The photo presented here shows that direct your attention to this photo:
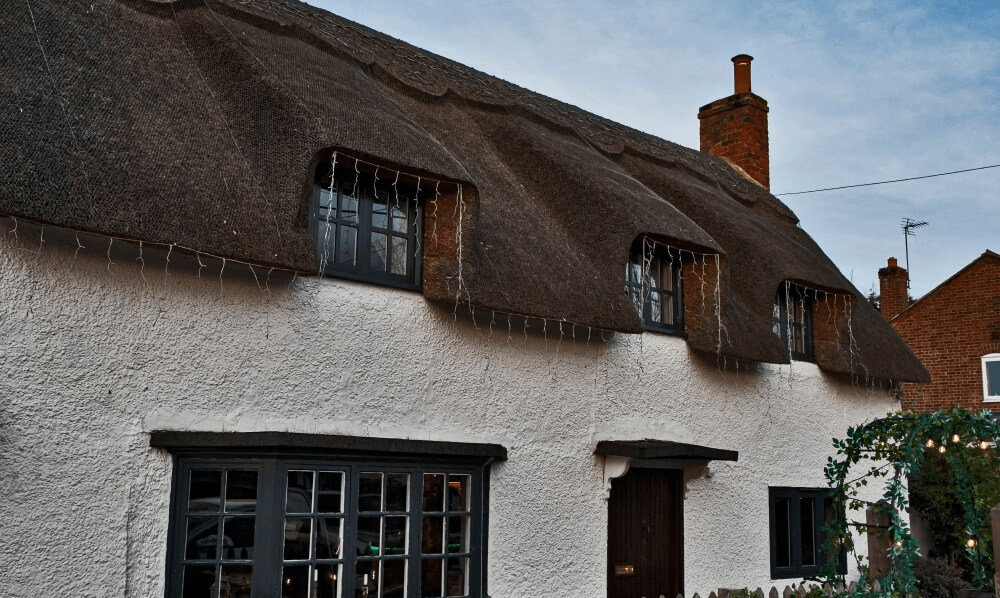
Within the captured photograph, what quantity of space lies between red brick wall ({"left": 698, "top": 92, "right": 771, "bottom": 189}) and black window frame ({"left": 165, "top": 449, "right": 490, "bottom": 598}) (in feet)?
29.6

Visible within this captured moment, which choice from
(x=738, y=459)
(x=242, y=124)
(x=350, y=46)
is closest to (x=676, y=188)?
(x=738, y=459)

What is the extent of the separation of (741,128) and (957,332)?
777 centimetres

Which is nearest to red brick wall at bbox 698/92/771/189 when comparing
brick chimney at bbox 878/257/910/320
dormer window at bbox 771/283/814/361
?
dormer window at bbox 771/283/814/361

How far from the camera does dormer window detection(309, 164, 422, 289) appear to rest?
749cm

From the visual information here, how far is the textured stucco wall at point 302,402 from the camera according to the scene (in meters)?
6.01

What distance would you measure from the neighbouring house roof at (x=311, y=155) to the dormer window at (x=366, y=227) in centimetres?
40

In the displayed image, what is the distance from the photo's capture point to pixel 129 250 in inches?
254

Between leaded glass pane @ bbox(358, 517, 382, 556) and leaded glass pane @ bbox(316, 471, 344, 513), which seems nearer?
leaded glass pane @ bbox(316, 471, 344, 513)

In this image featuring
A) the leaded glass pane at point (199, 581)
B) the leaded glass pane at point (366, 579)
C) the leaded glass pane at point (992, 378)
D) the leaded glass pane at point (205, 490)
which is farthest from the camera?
the leaded glass pane at point (992, 378)

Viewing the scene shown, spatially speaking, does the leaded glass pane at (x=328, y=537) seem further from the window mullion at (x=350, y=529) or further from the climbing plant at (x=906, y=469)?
the climbing plant at (x=906, y=469)

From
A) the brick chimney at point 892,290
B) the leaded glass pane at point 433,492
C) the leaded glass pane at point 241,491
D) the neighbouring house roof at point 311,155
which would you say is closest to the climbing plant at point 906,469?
the neighbouring house roof at point 311,155

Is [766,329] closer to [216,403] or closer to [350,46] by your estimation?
[350,46]

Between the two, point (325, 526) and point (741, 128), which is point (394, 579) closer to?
point (325, 526)

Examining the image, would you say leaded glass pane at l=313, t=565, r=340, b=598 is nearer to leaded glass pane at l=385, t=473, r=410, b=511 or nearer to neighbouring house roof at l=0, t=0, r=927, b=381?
leaded glass pane at l=385, t=473, r=410, b=511
